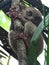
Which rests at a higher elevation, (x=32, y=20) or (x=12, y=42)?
(x=32, y=20)

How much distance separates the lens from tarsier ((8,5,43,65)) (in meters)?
1.05

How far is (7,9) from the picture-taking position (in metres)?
1.12

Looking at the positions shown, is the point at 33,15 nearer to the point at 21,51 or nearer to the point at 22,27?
the point at 22,27

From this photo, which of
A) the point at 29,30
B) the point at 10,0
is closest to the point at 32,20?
the point at 29,30

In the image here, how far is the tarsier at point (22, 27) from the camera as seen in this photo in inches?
41.3

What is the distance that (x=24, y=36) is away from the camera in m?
1.09

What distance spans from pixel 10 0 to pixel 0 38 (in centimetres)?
23

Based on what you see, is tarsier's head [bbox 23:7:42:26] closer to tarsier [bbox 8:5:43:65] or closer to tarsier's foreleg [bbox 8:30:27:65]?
tarsier [bbox 8:5:43:65]

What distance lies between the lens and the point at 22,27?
1092 millimetres

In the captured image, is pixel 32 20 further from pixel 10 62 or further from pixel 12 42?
pixel 10 62

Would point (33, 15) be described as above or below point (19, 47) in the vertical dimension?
above

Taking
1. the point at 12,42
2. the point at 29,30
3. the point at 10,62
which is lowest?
the point at 10,62

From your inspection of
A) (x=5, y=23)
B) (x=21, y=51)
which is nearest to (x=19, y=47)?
(x=21, y=51)

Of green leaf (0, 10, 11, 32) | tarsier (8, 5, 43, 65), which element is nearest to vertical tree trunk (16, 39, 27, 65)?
tarsier (8, 5, 43, 65)
